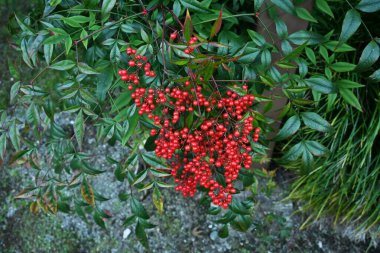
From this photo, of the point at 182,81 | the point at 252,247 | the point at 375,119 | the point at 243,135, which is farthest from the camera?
the point at 252,247

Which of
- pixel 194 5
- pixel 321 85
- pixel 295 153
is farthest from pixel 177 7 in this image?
pixel 295 153

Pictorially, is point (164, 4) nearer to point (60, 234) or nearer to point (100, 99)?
point (100, 99)

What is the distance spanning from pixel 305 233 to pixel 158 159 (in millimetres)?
1147

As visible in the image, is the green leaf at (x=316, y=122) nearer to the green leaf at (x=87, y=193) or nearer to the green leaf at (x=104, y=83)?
the green leaf at (x=104, y=83)

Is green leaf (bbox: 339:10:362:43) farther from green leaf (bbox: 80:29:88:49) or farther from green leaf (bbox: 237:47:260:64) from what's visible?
green leaf (bbox: 80:29:88:49)

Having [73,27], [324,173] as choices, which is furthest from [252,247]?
[73,27]

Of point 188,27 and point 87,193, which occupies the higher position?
point 188,27

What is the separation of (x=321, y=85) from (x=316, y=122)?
0.11 metres

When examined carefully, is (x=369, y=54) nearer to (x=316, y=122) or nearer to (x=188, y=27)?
(x=316, y=122)

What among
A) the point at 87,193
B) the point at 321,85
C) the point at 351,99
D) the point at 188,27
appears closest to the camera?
the point at 188,27

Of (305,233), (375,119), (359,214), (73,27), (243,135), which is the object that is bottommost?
(305,233)

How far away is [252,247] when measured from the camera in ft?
7.02

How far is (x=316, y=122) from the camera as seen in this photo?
4.09ft

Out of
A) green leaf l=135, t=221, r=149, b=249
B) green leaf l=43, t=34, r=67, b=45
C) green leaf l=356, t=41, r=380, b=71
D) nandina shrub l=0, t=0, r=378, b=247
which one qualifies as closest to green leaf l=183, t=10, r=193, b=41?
nandina shrub l=0, t=0, r=378, b=247
